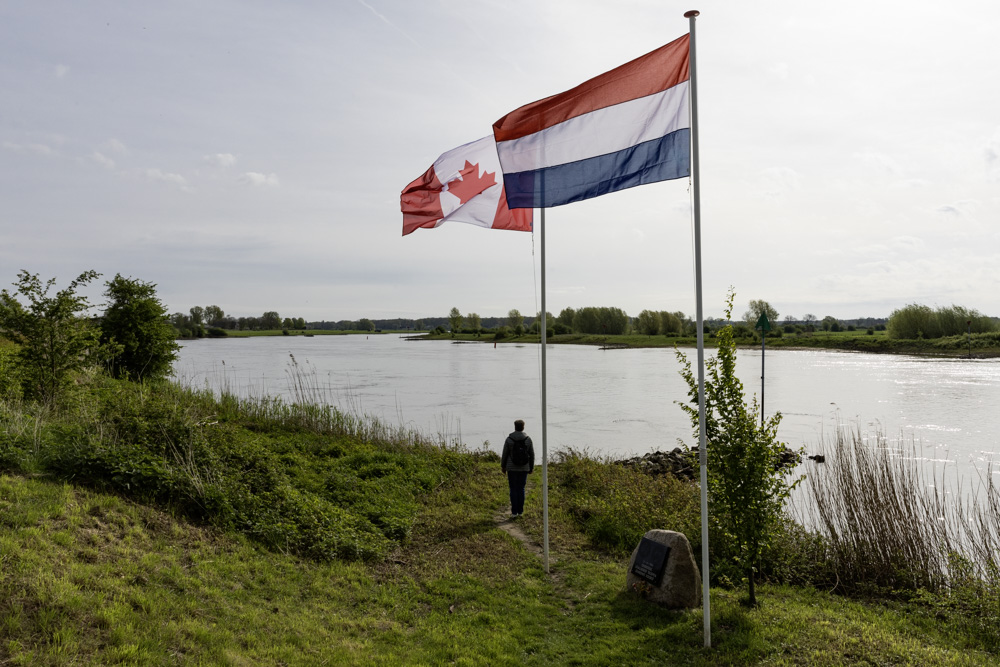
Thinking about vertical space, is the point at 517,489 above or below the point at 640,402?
above

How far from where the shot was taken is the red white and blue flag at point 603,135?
6.64 meters

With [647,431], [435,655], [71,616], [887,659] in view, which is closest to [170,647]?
[71,616]

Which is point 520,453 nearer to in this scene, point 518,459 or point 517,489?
point 518,459

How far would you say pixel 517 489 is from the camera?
11273mm

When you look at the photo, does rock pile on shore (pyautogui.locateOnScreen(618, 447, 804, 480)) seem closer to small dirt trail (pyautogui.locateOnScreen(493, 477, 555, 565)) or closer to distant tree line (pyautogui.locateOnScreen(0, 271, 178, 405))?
small dirt trail (pyautogui.locateOnScreen(493, 477, 555, 565))

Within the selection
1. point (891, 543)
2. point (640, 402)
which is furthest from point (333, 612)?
point (640, 402)

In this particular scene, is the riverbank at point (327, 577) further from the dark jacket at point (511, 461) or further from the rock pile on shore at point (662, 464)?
the rock pile on shore at point (662, 464)

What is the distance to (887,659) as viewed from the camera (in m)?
5.79

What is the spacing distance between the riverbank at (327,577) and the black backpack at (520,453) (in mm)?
1189

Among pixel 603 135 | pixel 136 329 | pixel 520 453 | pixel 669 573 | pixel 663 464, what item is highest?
pixel 603 135

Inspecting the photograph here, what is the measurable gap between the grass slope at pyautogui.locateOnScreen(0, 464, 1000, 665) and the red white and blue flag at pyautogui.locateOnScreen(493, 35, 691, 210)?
5.29m

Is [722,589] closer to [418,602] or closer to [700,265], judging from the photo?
[418,602]

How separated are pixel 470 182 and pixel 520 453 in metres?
5.09

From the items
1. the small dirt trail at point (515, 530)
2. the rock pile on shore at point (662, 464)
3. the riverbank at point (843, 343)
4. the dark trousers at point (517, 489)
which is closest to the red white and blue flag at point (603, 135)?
the dark trousers at point (517, 489)
